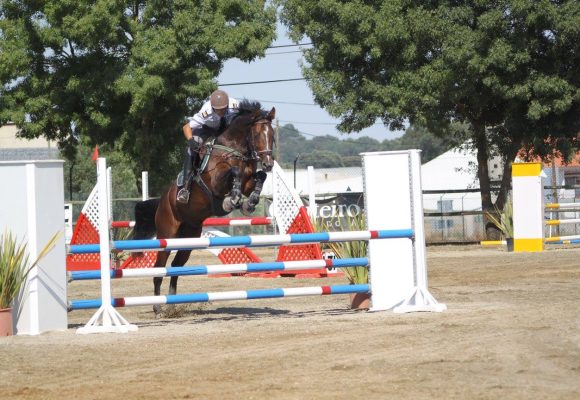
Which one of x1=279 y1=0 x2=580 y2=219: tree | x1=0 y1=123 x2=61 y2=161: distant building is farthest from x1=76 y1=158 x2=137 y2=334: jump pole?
x1=0 y1=123 x2=61 y2=161: distant building

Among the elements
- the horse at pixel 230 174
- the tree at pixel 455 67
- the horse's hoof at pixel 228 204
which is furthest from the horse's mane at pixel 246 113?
the tree at pixel 455 67

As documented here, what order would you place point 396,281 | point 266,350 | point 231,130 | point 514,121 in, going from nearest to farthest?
point 266,350, point 396,281, point 231,130, point 514,121

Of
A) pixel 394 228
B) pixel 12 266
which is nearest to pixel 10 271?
pixel 12 266

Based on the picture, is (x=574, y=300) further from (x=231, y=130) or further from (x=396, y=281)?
(x=231, y=130)

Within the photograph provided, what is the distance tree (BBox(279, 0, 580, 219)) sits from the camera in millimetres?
23859

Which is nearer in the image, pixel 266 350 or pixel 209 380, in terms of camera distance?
pixel 209 380

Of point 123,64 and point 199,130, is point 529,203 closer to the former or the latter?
point 199,130

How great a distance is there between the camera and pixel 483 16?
23781mm

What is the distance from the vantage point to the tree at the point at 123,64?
25.4m

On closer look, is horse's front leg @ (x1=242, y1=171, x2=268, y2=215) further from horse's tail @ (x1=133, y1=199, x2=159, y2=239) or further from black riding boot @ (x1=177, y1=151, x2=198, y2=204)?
horse's tail @ (x1=133, y1=199, x2=159, y2=239)

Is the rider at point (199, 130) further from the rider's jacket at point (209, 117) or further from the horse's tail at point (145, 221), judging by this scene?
the horse's tail at point (145, 221)

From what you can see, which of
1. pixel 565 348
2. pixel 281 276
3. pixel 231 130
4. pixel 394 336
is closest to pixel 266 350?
pixel 394 336

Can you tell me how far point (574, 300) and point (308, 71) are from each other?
18.4 metres

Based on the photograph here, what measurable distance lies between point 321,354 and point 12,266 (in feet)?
9.76
